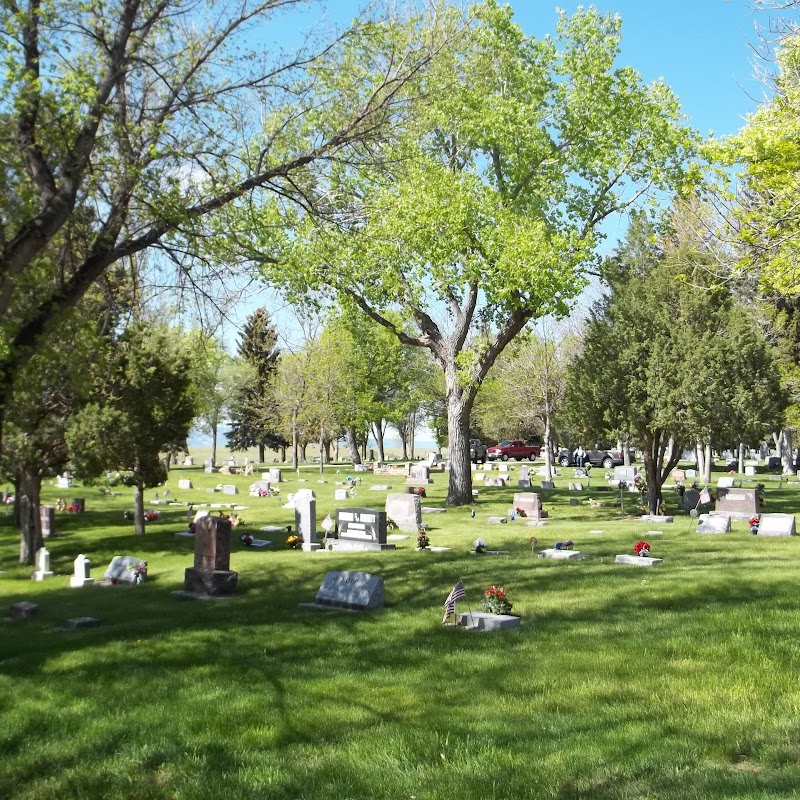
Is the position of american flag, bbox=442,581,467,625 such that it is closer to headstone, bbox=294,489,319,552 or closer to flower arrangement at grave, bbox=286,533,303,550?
headstone, bbox=294,489,319,552

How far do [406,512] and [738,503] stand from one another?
1026 cm

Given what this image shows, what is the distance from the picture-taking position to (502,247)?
2966 centimetres

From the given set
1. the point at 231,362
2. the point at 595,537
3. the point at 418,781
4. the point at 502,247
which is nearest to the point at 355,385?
the point at 231,362

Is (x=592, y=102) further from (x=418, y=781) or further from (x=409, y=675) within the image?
(x=418, y=781)

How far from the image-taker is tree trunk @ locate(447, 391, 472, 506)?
33.2 m

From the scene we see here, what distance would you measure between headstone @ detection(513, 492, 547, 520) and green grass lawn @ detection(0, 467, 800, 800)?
11.8m

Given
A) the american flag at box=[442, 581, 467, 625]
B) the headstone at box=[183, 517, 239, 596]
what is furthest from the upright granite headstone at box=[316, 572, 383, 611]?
the headstone at box=[183, 517, 239, 596]

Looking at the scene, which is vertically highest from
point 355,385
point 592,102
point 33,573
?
point 592,102

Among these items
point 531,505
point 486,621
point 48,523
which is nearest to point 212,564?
point 486,621

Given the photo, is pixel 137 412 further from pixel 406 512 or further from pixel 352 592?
pixel 352 592

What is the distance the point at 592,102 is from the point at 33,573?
23.7 meters

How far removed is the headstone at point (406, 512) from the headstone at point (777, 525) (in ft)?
31.0

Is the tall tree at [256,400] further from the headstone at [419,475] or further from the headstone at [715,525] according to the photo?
the headstone at [715,525]

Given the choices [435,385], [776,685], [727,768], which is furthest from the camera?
[435,385]
